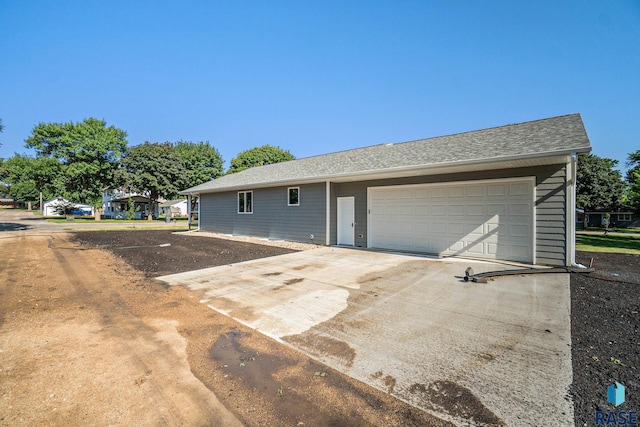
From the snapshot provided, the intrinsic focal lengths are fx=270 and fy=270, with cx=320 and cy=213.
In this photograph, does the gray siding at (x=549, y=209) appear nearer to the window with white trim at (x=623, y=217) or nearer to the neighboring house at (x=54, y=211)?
the window with white trim at (x=623, y=217)

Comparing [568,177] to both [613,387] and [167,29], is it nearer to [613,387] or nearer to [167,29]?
[613,387]

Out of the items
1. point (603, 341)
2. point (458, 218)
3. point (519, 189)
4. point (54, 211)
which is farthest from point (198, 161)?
point (603, 341)

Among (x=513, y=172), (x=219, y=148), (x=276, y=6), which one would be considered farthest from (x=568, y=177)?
(x=219, y=148)

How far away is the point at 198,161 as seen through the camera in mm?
38781

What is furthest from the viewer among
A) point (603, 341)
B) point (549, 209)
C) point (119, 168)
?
point (119, 168)

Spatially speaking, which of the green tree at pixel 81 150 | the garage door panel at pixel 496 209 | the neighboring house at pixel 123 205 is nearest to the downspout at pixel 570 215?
the garage door panel at pixel 496 209

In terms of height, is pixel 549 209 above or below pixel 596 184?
below

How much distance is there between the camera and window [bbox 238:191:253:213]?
49.4 ft

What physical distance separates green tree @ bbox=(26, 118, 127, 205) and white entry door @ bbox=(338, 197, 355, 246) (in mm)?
34544

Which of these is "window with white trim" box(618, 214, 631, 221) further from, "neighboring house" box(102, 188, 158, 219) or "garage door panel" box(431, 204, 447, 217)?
"neighboring house" box(102, 188, 158, 219)

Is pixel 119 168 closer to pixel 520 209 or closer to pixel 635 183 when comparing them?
pixel 520 209

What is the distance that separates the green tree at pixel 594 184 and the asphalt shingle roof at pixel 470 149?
27.3 meters

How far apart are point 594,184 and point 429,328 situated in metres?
37.4

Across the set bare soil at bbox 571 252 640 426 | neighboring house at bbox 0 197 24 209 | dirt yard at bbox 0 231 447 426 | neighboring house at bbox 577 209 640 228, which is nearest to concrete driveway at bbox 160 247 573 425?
bare soil at bbox 571 252 640 426
